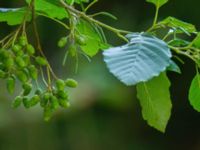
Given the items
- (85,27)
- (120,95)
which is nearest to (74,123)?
(120,95)

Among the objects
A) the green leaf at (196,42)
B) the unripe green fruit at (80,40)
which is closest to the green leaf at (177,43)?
the green leaf at (196,42)

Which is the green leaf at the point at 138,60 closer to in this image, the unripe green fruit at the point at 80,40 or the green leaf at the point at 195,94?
the unripe green fruit at the point at 80,40

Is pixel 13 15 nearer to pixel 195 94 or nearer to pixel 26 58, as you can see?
pixel 26 58

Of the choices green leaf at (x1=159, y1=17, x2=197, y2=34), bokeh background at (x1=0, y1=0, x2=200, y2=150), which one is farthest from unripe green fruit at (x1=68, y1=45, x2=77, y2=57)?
bokeh background at (x1=0, y1=0, x2=200, y2=150)

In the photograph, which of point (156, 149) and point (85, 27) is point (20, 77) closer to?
point (85, 27)

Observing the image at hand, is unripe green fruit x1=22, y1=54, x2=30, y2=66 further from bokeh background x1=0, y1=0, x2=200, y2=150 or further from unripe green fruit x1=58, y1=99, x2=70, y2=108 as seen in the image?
bokeh background x1=0, y1=0, x2=200, y2=150

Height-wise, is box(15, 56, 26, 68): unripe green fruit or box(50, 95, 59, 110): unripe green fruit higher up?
box(15, 56, 26, 68): unripe green fruit
